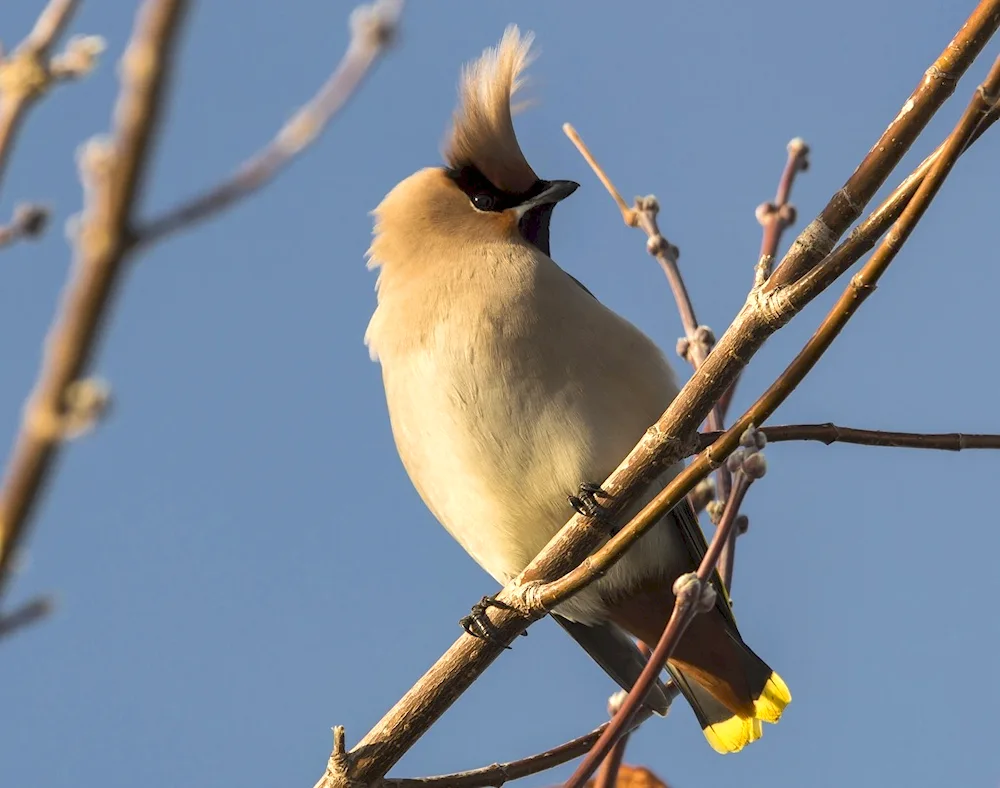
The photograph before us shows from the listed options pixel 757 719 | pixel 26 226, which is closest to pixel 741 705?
pixel 757 719

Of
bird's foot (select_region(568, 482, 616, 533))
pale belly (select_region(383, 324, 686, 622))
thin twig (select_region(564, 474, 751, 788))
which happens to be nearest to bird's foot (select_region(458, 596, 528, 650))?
bird's foot (select_region(568, 482, 616, 533))

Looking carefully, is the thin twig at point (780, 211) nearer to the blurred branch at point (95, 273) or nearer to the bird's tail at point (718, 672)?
the bird's tail at point (718, 672)

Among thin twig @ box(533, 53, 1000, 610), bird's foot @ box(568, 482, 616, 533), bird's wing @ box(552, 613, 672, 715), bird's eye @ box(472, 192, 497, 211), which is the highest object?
bird's eye @ box(472, 192, 497, 211)

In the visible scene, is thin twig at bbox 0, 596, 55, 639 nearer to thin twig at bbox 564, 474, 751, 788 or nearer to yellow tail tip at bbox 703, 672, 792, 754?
thin twig at bbox 564, 474, 751, 788

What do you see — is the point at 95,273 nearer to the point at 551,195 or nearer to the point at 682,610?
the point at 682,610

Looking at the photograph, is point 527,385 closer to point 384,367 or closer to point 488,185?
point 384,367

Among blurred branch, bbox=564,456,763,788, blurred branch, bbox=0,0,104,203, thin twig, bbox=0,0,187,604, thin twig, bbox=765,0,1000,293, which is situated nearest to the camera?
thin twig, bbox=0,0,187,604
